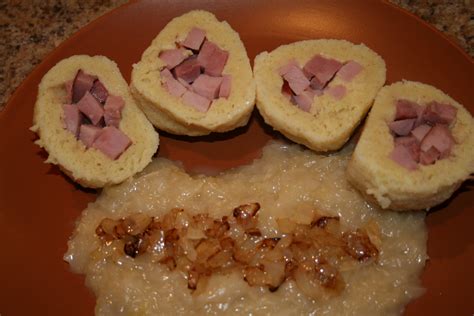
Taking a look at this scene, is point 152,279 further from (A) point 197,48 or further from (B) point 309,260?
(A) point 197,48

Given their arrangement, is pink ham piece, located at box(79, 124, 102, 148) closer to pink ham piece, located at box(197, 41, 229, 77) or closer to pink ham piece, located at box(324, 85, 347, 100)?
pink ham piece, located at box(197, 41, 229, 77)

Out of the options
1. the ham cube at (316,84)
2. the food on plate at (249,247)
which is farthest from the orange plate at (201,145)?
the ham cube at (316,84)

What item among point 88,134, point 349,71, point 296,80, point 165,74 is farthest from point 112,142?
point 349,71

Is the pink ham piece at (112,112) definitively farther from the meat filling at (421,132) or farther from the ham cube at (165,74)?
the meat filling at (421,132)

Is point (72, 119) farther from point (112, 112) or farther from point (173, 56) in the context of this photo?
point (173, 56)

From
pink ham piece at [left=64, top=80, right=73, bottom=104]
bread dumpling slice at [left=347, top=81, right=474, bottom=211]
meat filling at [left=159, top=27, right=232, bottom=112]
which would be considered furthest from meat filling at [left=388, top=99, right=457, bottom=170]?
pink ham piece at [left=64, top=80, right=73, bottom=104]
